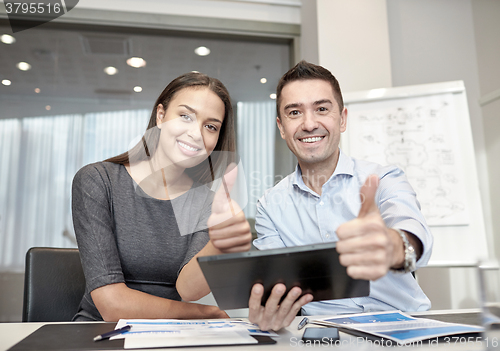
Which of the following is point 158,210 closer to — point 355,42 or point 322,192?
point 322,192

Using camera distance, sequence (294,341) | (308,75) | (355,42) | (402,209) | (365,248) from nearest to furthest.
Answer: (365,248)
(294,341)
(402,209)
(308,75)
(355,42)

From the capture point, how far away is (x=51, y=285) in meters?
1.29

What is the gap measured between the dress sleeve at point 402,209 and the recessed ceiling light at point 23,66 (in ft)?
9.19

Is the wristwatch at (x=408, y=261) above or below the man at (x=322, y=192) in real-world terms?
below

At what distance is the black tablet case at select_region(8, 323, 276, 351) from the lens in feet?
2.17

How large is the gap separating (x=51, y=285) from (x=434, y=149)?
2.16 meters

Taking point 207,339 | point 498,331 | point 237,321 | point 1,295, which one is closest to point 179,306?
point 237,321

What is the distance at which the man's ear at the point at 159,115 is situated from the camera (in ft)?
4.30

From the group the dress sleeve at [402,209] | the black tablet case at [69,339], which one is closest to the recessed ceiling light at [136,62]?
the dress sleeve at [402,209]

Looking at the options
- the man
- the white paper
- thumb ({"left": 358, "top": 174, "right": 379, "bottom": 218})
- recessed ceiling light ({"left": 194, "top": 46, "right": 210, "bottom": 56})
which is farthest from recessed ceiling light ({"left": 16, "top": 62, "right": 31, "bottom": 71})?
thumb ({"left": 358, "top": 174, "right": 379, "bottom": 218})

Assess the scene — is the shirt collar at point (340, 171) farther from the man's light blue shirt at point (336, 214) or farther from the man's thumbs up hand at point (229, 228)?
the man's thumbs up hand at point (229, 228)

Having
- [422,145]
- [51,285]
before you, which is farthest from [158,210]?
[422,145]

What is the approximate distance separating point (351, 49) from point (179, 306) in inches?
92.3

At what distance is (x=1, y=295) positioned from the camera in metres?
2.56
